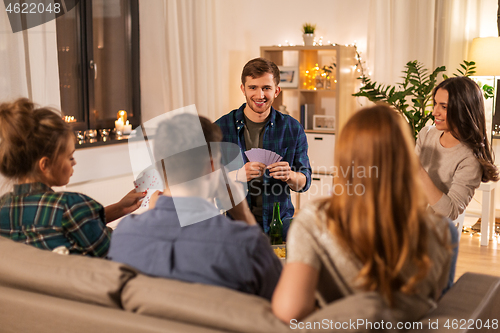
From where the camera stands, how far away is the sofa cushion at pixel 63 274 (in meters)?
1.33

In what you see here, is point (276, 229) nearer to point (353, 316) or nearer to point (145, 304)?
point (145, 304)

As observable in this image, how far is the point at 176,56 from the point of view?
4.50m

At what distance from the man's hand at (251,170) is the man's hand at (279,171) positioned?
0.15 ft

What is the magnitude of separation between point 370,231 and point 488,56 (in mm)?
3766

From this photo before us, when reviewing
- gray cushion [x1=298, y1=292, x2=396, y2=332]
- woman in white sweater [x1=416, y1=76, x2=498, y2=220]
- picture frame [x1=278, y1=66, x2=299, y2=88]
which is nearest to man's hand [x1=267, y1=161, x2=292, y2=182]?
woman in white sweater [x1=416, y1=76, x2=498, y2=220]

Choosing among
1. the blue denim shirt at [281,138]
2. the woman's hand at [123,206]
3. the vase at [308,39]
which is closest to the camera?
the woman's hand at [123,206]

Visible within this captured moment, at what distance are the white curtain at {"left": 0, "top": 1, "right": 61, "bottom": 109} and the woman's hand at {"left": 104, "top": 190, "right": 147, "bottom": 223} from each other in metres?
1.52

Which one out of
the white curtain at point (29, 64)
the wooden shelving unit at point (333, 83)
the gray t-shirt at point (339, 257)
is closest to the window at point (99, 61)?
the white curtain at point (29, 64)

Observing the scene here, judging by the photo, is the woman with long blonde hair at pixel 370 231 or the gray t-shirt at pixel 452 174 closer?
the woman with long blonde hair at pixel 370 231

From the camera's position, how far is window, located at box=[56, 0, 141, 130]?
13.4ft

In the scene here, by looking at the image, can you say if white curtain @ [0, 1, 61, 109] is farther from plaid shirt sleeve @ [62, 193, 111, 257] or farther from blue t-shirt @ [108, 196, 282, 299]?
blue t-shirt @ [108, 196, 282, 299]

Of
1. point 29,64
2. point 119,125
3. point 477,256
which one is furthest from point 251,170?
point 477,256

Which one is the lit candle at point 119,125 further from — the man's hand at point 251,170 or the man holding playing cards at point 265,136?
the man's hand at point 251,170

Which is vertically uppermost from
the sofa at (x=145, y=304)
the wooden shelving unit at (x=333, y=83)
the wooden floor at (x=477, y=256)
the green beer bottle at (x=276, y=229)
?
the wooden shelving unit at (x=333, y=83)
